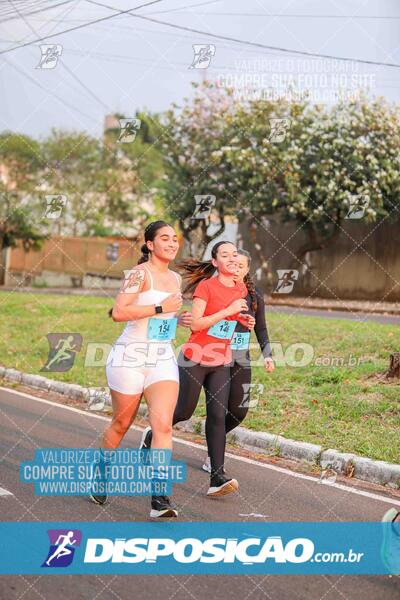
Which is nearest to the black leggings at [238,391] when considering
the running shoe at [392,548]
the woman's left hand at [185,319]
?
the woman's left hand at [185,319]

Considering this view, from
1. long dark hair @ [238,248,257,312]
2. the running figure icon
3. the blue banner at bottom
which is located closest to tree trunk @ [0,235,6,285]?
long dark hair @ [238,248,257,312]

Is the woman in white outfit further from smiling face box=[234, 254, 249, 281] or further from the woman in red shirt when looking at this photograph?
smiling face box=[234, 254, 249, 281]

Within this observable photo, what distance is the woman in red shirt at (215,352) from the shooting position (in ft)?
21.0

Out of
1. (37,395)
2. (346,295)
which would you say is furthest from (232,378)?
(346,295)

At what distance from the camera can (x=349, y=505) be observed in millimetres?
6457

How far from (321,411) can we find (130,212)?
3538 centimetres

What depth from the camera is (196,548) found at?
A: 5.19m

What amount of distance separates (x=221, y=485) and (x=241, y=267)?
1.63m

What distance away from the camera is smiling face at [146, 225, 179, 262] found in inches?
229

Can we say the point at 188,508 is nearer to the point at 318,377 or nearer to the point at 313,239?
the point at 318,377

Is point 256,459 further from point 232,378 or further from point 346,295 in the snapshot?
point 346,295

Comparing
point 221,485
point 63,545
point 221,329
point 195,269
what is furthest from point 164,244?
point 63,545

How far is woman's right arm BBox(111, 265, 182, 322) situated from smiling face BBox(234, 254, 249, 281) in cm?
103

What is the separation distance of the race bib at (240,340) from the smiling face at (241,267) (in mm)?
426
